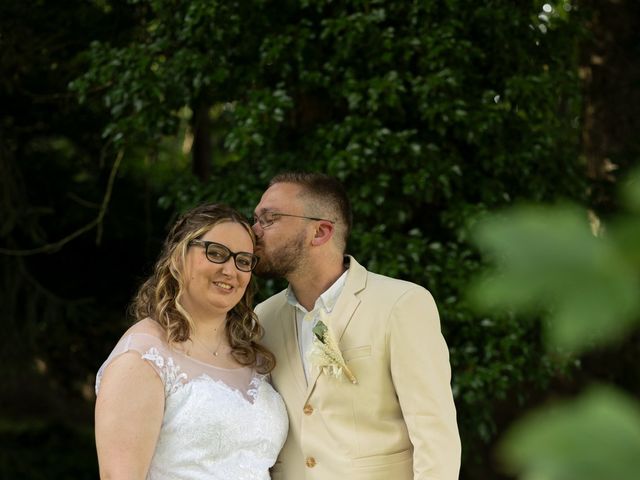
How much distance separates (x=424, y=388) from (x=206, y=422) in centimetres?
66

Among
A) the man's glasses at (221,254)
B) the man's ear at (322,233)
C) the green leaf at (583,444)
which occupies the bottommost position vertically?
the man's ear at (322,233)

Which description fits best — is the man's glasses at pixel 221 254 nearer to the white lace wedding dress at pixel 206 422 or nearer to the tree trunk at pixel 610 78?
the white lace wedding dress at pixel 206 422

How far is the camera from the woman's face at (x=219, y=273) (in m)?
3.01

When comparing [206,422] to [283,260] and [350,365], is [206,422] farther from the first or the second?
[283,260]

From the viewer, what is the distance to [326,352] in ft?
9.69

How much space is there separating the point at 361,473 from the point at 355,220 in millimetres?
2874

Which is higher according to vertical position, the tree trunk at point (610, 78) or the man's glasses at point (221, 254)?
the man's glasses at point (221, 254)

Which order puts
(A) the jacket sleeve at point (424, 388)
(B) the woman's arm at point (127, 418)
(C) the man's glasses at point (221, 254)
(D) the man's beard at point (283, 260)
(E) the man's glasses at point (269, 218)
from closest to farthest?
1. (B) the woman's arm at point (127, 418)
2. (A) the jacket sleeve at point (424, 388)
3. (C) the man's glasses at point (221, 254)
4. (D) the man's beard at point (283, 260)
5. (E) the man's glasses at point (269, 218)

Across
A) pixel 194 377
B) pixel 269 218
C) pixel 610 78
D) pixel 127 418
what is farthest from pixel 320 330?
pixel 610 78

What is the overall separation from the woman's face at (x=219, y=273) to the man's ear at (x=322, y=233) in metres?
0.27

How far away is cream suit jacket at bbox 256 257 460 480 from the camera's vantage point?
2879mm

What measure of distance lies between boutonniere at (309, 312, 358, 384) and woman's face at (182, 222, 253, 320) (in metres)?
0.29

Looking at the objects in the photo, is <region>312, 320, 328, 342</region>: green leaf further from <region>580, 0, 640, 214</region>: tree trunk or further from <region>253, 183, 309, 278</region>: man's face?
<region>580, 0, 640, 214</region>: tree trunk

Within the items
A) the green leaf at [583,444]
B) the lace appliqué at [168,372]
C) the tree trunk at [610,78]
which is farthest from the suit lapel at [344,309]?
the tree trunk at [610,78]
